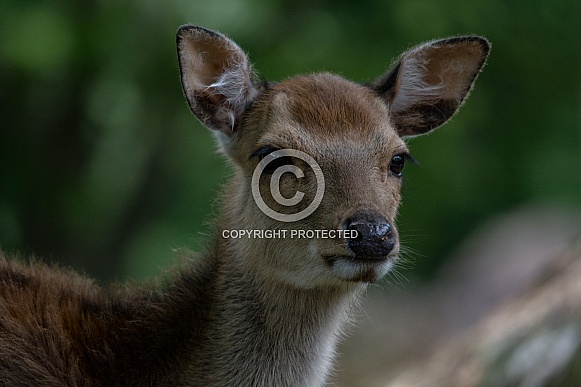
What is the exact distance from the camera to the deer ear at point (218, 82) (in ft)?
25.6

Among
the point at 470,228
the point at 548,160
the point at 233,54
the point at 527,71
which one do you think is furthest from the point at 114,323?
the point at 470,228

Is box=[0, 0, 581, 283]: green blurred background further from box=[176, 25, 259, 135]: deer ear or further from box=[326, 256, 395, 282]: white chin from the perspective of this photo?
box=[326, 256, 395, 282]: white chin

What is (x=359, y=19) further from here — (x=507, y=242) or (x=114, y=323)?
(x=114, y=323)

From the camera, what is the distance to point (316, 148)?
24.0 ft

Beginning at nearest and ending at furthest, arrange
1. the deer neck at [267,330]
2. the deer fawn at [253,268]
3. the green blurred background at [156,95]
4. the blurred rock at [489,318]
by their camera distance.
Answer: the deer fawn at [253,268] → the deer neck at [267,330] → the blurred rock at [489,318] → the green blurred background at [156,95]

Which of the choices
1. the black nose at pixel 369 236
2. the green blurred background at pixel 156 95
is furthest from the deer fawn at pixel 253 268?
the green blurred background at pixel 156 95

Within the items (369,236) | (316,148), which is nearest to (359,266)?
(369,236)

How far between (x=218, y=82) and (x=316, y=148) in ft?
3.45

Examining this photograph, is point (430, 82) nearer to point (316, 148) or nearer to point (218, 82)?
point (316, 148)

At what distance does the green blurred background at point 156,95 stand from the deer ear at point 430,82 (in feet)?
18.7

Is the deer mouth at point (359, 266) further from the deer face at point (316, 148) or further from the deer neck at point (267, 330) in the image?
the deer neck at point (267, 330)

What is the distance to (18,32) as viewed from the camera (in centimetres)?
1372

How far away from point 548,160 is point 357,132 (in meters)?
14.1

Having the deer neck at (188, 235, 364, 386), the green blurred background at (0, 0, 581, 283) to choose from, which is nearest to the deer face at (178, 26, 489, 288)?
the deer neck at (188, 235, 364, 386)
